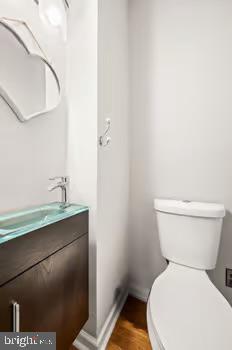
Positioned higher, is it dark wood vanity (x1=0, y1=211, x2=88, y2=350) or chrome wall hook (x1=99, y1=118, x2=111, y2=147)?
chrome wall hook (x1=99, y1=118, x2=111, y2=147)

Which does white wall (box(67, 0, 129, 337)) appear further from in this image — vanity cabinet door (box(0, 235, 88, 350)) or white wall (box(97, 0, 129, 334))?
vanity cabinet door (box(0, 235, 88, 350))

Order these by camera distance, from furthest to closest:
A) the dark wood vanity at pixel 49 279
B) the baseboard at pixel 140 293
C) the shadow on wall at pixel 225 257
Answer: the baseboard at pixel 140 293, the shadow on wall at pixel 225 257, the dark wood vanity at pixel 49 279

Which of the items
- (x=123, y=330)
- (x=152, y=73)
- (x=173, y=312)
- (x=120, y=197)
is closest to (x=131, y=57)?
(x=152, y=73)

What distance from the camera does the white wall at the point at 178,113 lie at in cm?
120

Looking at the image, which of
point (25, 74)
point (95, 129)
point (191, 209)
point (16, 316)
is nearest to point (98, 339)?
point (16, 316)

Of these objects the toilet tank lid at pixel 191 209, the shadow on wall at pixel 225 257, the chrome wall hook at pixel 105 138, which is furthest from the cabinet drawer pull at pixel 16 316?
the shadow on wall at pixel 225 257

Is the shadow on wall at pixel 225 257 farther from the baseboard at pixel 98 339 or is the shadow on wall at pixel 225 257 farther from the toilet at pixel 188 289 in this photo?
the baseboard at pixel 98 339

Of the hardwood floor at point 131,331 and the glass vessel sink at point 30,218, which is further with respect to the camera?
the hardwood floor at point 131,331

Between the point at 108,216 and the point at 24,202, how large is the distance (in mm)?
478

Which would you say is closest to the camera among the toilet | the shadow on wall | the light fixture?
the toilet

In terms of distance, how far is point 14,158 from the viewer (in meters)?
0.78

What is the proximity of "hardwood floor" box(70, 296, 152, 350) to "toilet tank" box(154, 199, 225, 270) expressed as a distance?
0.45 m

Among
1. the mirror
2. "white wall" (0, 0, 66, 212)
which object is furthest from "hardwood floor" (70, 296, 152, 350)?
the mirror

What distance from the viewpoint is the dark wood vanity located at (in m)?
0.52
